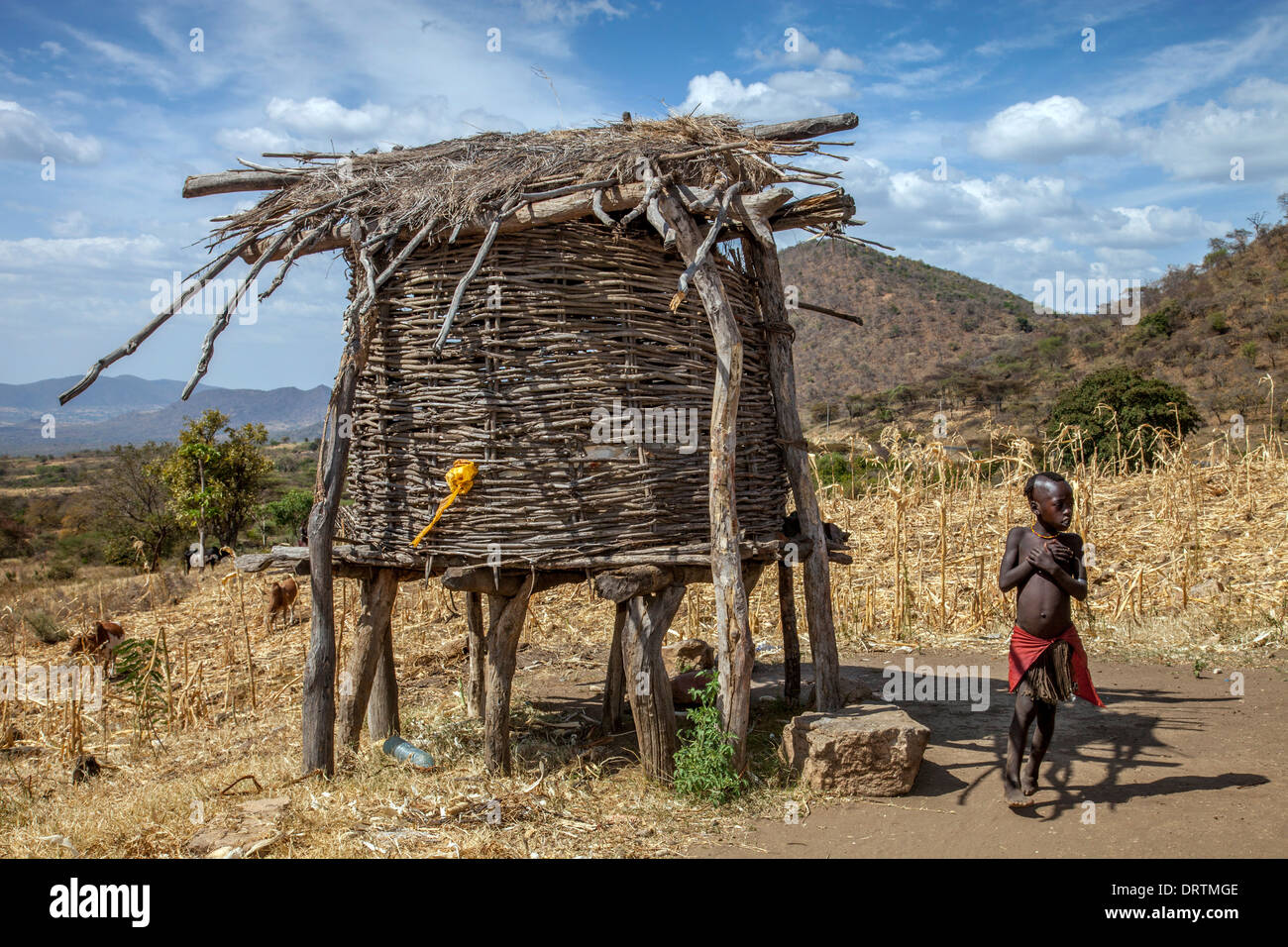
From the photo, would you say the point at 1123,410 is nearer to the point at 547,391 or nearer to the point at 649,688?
the point at 649,688

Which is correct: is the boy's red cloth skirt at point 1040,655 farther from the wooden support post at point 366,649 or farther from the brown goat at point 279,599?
the brown goat at point 279,599

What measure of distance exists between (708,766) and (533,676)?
414 centimetres

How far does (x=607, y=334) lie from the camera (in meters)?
5.78

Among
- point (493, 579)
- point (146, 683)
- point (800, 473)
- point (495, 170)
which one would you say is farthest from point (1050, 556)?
point (146, 683)

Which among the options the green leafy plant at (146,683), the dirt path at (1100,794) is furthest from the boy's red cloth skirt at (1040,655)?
the green leafy plant at (146,683)

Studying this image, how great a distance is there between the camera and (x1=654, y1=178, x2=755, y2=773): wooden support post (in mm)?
5543

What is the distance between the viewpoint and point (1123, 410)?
57.0 ft

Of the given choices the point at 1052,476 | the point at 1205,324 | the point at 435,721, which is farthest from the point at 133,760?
the point at 1205,324

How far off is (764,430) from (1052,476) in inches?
82.8

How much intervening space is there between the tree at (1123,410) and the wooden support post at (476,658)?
498 inches

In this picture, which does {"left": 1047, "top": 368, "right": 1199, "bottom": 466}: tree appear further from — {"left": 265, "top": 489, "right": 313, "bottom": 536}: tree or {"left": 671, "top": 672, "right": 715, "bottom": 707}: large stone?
{"left": 265, "top": 489, "right": 313, "bottom": 536}: tree

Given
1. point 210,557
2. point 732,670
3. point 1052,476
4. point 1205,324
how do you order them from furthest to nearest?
point 1205,324 → point 210,557 → point 732,670 → point 1052,476

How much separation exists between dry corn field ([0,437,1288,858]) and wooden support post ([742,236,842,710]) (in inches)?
26.7
